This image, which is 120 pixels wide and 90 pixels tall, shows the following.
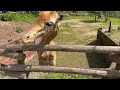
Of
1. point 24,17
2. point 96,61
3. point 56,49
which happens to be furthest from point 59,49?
point 24,17

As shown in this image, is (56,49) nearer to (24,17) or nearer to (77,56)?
Result: (77,56)

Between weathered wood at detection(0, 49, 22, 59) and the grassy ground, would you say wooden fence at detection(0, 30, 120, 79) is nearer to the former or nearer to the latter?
weathered wood at detection(0, 49, 22, 59)

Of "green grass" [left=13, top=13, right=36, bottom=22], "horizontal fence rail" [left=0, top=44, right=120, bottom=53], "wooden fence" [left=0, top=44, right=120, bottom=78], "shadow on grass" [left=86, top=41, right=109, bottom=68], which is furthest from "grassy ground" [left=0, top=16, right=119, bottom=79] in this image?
"green grass" [left=13, top=13, right=36, bottom=22]

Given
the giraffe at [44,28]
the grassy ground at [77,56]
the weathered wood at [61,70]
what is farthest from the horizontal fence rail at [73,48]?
the grassy ground at [77,56]

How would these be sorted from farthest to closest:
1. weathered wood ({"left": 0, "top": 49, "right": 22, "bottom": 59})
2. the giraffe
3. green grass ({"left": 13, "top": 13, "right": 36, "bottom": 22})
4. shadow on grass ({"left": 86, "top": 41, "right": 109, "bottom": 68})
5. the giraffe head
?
1. green grass ({"left": 13, "top": 13, "right": 36, "bottom": 22})
2. shadow on grass ({"left": 86, "top": 41, "right": 109, "bottom": 68})
3. weathered wood ({"left": 0, "top": 49, "right": 22, "bottom": 59})
4. the giraffe head
5. the giraffe

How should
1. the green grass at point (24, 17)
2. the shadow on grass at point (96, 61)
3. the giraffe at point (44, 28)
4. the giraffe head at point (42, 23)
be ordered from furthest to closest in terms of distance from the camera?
the green grass at point (24, 17), the shadow on grass at point (96, 61), the giraffe head at point (42, 23), the giraffe at point (44, 28)

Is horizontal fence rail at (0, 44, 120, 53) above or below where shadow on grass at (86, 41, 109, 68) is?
above

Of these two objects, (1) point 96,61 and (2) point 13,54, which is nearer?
(2) point 13,54

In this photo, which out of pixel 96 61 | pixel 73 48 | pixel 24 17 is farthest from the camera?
pixel 24 17

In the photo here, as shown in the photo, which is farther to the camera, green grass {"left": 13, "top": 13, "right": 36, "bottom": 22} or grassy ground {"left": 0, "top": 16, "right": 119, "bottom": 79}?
green grass {"left": 13, "top": 13, "right": 36, "bottom": 22}

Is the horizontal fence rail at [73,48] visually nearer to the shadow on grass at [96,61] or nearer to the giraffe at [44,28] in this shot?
the giraffe at [44,28]
